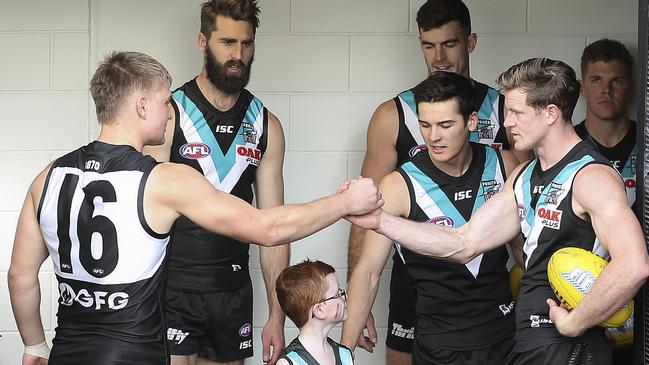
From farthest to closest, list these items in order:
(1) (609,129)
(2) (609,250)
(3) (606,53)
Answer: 1. (3) (606,53)
2. (1) (609,129)
3. (2) (609,250)

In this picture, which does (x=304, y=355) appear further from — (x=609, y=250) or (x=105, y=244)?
(x=609, y=250)

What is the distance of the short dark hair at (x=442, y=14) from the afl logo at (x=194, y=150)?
3.95 ft

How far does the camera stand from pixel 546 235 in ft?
12.0

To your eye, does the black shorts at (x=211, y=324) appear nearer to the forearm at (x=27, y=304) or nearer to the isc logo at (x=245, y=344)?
the isc logo at (x=245, y=344)

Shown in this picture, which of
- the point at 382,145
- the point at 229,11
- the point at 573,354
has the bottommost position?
the point at 573,354

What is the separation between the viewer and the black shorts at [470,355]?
4.24 metres

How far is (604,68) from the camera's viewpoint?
5309 millimetres

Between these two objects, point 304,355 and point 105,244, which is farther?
point 304,355

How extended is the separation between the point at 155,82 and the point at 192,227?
128cm

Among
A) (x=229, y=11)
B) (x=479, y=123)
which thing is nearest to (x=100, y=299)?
(x=229, y=11)

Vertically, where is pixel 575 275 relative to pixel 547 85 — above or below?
below

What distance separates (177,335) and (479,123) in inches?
68.8

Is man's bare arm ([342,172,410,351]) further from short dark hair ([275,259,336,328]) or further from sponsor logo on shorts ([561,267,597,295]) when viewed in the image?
sponsor logo on shorts ([561,267,597,295])

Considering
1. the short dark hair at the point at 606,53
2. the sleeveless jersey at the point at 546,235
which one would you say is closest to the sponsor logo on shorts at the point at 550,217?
the sleeveless jersey at the point at 546,235
